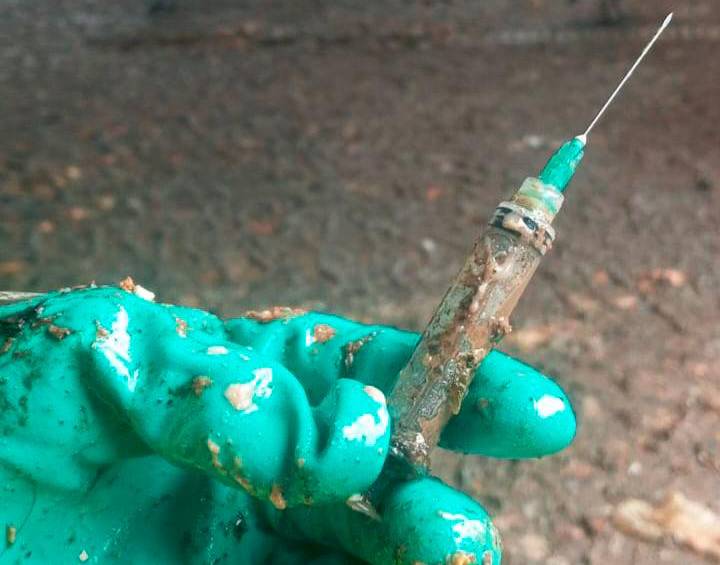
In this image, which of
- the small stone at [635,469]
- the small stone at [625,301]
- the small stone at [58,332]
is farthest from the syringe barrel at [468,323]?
the small stone at [625,301]

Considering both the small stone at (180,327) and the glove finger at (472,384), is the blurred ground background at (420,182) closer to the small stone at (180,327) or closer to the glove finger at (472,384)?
the glove finger at (472,384)

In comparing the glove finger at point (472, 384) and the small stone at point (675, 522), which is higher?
the glove finger at point (472, 384)

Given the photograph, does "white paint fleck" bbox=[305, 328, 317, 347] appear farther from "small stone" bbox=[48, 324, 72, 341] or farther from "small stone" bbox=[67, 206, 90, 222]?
"small stone" bbox=[67, 206, 90, 222]

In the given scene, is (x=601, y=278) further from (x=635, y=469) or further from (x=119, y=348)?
(x=119, y=348)

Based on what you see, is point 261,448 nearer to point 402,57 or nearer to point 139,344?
point 139,344

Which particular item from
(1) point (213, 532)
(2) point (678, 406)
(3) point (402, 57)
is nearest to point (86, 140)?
(3) point (402, 57)

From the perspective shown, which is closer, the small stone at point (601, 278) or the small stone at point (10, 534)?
the small stone at point (10, 534)

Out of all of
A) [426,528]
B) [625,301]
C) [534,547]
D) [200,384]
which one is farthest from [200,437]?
[625,301]
